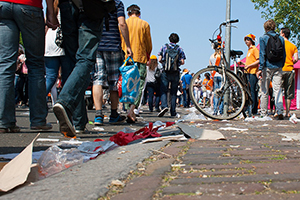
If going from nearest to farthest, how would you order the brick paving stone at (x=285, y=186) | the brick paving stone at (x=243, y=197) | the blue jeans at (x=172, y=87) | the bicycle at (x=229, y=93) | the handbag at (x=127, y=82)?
the brick paving stone at (x=243, y=197) < the brick paving stone at (x=285, y=186) < the handbag at (x=127, y=82) < the bicycle at (x=229, y=93) < the blue jeans at (x=172, y=87)

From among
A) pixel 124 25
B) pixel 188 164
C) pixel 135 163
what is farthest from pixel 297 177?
pixel 124 25

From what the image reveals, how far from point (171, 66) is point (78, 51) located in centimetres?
521

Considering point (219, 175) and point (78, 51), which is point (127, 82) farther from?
point (219, 175)

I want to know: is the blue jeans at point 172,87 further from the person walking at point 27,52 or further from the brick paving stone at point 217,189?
the brick paving stone at point 217,189

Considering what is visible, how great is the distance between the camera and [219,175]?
2139 mm

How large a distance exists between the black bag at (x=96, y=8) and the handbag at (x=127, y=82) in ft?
5.93

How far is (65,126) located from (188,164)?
1.58 m

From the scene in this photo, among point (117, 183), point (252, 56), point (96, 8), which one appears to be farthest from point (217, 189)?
point (252, 56)

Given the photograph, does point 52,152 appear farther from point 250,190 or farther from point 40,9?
point 40,9

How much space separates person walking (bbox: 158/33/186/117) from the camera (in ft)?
30.5

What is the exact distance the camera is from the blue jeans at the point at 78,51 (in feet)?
12.7

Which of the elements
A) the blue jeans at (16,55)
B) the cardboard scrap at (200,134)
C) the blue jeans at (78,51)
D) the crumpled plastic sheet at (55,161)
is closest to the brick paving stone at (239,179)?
the crumpled plastic sheet at (55,161)

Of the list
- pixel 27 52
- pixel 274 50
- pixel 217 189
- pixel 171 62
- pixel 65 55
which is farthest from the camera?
pixel 171 62

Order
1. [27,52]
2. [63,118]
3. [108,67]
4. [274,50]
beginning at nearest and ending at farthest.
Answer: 1. [63,118]
2. [27,52]
3. [108,67]
4. [274,50]
